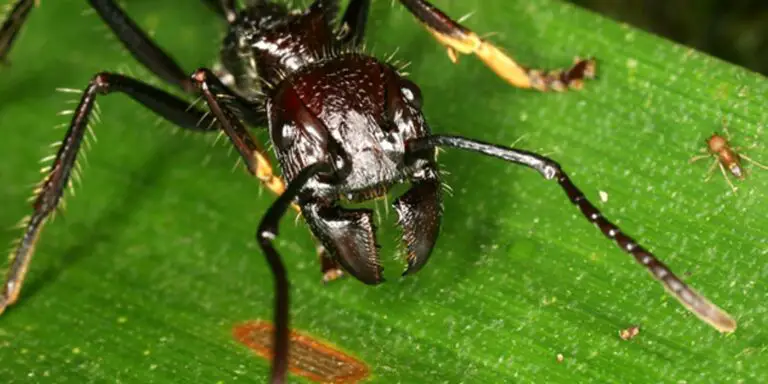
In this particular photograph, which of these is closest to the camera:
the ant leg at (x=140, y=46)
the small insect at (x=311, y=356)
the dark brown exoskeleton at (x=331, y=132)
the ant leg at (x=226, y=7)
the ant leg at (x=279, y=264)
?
the ant leg at (x=279, y=264)

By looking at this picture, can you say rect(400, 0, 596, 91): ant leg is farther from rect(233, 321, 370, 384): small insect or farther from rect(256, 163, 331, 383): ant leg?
rect(233, 321, 370, 384): small insect

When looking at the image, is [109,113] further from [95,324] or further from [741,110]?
[741,110]

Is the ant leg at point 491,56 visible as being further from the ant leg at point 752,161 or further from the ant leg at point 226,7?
the ant leg at point 226,7

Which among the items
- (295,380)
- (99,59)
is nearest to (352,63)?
(295,380)

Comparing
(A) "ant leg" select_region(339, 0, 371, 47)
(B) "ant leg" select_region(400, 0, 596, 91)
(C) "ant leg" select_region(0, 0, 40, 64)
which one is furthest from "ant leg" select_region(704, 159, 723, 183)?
(C) "ant leg" select_region(0, 0, 40, 64)

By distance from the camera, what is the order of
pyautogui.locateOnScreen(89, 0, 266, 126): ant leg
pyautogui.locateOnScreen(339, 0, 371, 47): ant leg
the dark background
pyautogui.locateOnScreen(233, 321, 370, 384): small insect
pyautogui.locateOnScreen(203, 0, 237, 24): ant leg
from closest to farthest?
pyautogui.locateOnScreen(233, 321, 370, 384): small insect, pyautogui.locateOnScreen(89, 0, 266, 126): ant leg, pyautogui.locateOnScreen(339, 0, 371, 47): ant leg, pyautogui.locateOnScreen(203, 0, 237, 24): ant leg, the dark background

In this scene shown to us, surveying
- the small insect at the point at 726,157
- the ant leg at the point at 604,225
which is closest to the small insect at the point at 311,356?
the ant leg at the point at 604,225
